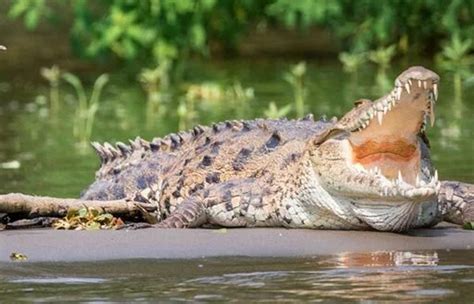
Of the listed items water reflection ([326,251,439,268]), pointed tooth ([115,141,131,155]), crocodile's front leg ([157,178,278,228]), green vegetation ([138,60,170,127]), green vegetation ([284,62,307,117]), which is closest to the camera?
water reflection ([326,251,439,268])

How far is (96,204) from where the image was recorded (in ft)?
33.0

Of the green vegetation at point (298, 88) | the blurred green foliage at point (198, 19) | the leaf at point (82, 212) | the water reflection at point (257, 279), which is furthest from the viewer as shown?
the blurred green foliage at point (198, 19)

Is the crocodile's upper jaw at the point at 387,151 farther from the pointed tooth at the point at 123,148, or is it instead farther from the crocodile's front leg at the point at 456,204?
the pointed tooth at the point at 123,148

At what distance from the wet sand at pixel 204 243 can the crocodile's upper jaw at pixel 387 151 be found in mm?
273

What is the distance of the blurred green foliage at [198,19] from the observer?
891 inches

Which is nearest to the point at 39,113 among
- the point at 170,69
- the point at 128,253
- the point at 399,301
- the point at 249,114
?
the point at 249,114

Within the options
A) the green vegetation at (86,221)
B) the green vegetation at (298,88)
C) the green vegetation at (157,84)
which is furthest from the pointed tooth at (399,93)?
the green vegetation at (157,84)

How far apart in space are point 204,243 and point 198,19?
14447 millimetres

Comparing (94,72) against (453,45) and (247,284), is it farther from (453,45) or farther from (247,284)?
(247,284)

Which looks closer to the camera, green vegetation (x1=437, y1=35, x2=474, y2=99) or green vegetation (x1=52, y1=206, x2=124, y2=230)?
green vegetation (x1=52, y1=206, x2=124, y2=230)

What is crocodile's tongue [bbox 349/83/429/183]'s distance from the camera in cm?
904

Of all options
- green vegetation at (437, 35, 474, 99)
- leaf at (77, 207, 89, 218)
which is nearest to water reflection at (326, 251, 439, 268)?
leaf at (77, 207, 89, 218)

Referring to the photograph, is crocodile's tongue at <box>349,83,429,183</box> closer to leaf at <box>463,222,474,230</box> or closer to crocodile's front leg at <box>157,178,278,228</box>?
leaf at <box>463,222,474,230</box>

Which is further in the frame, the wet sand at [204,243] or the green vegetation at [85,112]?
the green vegetation at [85,112]
